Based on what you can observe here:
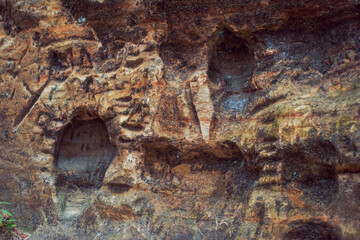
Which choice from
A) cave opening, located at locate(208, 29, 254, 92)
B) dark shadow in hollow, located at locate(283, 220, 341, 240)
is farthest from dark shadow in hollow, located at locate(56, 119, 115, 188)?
dark shadow in hollow, located at locate(283, 220, 341, 240)

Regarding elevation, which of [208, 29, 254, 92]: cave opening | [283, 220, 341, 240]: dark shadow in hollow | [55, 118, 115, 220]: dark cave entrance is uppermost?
[208, 29, 254, 92]: cave opening

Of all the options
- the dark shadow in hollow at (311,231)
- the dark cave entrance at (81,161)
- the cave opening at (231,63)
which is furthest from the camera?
the dark cave entrance at (81,161)

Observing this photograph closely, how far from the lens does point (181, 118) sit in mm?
4125

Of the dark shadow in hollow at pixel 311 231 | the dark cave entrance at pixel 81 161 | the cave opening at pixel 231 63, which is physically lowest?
the dark shadow in hollow at pixel 311 231

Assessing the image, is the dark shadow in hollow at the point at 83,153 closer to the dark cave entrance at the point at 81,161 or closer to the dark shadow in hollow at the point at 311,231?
the dark cave entrance at the point at 81,161

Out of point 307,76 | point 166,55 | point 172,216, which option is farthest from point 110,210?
point 307,76

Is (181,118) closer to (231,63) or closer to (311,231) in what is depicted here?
(231,63)

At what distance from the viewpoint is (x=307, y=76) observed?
376cm

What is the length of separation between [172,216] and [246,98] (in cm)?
146

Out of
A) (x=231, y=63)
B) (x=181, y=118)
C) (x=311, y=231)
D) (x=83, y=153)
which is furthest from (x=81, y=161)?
(x=311, y=231)

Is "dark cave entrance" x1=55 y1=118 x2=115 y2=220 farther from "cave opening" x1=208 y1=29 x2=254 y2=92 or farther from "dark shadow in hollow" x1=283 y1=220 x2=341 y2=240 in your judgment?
"dark shadow in hollow" x1=283 y1=220 x2=341 y2=240

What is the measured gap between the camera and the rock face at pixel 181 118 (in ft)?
11.1

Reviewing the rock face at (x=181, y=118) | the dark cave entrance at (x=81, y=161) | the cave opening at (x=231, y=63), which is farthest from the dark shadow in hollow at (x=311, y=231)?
the dark cave entrance at (x=81, y=161)

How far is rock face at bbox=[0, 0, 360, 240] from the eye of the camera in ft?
11.1
